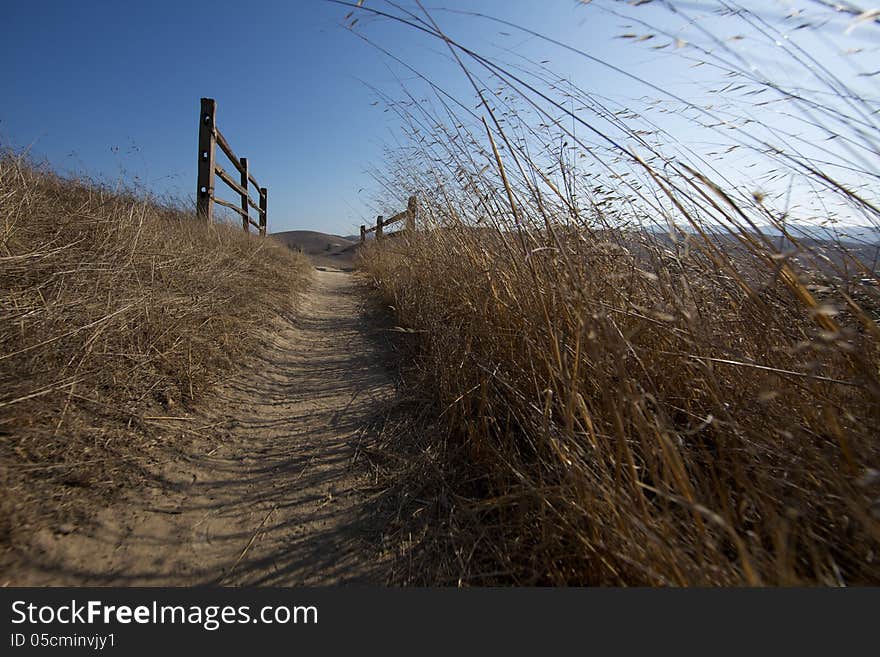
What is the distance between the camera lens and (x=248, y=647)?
28.5 inches

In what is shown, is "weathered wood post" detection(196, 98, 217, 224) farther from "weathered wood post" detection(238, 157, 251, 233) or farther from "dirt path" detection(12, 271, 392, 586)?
"dirt path" detection(12, 271, 392, 586)

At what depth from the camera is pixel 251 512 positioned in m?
1.13

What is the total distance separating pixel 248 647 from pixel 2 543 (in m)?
0.65

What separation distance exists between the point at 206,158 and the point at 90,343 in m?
4.00

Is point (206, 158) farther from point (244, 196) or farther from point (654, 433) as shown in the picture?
point (654, 433)

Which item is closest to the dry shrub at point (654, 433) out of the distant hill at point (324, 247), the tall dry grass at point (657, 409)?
the tall dry grass at point (657, 409)

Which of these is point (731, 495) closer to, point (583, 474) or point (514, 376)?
point (583, 474)

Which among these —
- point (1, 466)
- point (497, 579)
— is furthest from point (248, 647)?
point (1, 466)

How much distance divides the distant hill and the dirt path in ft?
31.9

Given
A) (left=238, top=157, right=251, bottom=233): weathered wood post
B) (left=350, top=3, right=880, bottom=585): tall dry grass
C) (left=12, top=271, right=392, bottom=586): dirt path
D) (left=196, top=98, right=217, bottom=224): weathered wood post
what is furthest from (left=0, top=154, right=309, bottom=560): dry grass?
(left=238, top=157, right=251, bottom=233): weathered wood post

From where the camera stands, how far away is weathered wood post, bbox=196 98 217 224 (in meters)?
4.41

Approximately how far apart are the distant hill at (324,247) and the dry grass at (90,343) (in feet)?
29.2

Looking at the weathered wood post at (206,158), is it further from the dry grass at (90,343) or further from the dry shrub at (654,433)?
the dry shrub at (654,433)

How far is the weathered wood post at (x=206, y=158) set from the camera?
441 centimetres
